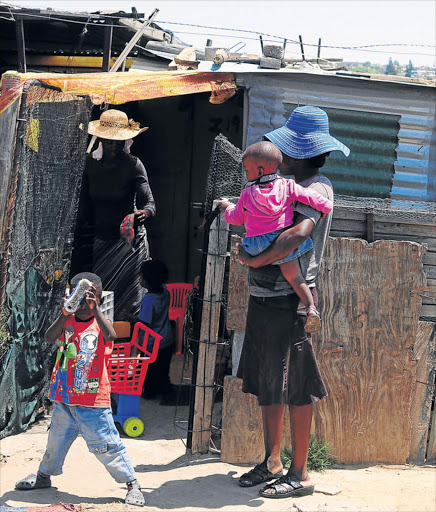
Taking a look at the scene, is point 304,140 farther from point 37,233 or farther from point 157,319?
point 157,319

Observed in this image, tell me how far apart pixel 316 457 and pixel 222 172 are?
2.20 metres

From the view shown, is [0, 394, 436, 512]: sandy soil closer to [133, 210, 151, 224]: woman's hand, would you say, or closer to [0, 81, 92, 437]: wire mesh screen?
[0, 81, 92, 437]: wire mesh screen

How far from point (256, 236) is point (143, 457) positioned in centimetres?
202

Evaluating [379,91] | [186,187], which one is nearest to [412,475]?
[379,91]

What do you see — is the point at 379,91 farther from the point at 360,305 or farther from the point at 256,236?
the point at 256,236

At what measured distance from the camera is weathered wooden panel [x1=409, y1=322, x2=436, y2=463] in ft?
17.7

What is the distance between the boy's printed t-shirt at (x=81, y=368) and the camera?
14.8ft

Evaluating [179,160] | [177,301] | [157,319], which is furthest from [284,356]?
Answer: [179,160]

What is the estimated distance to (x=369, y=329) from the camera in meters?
5.27

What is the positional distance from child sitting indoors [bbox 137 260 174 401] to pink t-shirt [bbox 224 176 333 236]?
91.7 inches

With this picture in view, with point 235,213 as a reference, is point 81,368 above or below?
below

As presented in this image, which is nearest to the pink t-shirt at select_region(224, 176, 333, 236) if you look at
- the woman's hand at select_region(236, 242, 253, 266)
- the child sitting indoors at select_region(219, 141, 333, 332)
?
the child sitting indoors at select_region(219, 141, 333, 332)

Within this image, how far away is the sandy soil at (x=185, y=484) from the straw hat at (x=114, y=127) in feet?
8.52

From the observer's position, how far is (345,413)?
5.32m
